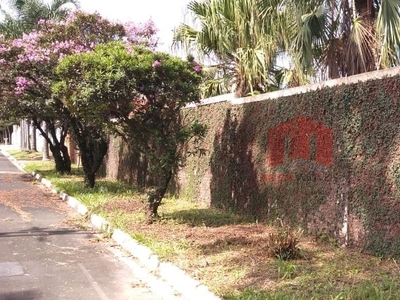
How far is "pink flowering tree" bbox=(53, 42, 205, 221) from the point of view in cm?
838

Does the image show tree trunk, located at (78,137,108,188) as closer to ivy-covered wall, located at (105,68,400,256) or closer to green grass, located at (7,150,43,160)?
ivy-covered wall, located at (105,68,400,256)

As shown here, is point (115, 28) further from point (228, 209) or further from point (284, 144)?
point (284, 144)

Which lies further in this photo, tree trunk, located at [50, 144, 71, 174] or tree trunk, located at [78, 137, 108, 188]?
tree trunk, located at [50, 144, 71, 174]

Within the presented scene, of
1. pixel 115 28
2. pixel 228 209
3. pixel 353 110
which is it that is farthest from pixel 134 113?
pixel 115 28

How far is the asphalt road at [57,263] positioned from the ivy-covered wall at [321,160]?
2871 mm

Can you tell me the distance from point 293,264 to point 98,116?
4696mm

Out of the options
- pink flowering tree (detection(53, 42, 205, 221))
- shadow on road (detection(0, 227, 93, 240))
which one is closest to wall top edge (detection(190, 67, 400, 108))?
pink flowering tree (detection(53, 42, 205, 221))

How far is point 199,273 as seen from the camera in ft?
18.9

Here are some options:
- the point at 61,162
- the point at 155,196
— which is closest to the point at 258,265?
the point at 155,196

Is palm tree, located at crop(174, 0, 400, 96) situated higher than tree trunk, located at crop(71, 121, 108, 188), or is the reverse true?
palm tree, located at crop(174, 0, 400, 96)

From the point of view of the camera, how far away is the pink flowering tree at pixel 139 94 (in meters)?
8.38

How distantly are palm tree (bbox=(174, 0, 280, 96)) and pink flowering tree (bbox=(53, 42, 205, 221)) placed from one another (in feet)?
7.35

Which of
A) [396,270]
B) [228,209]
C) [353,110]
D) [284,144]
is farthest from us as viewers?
[228,209]

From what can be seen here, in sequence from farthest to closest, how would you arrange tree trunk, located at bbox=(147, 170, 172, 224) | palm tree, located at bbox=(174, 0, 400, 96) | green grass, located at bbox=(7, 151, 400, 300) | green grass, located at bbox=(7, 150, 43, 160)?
green grass, located at bbox=(7, 150, 43, 160) → tree trunk, located at bbox=(147, 170, 172, 224) → palm tree, located at bbox=(174, 0, 400, 96) → green grass, located at bbox=(7, 151, 400, 300)
